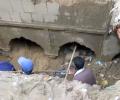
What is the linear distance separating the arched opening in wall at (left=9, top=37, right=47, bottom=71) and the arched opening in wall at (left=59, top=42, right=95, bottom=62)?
49cm

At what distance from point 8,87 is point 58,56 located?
4.72 m

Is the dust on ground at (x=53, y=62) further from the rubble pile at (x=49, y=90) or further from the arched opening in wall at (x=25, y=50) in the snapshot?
the rubble pile at (x=49, y=90)

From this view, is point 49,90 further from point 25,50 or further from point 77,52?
point 25,50

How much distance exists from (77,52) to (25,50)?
4.44 ft

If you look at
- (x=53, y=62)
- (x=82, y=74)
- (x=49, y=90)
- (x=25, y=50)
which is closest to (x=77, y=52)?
(x=53, y=62)

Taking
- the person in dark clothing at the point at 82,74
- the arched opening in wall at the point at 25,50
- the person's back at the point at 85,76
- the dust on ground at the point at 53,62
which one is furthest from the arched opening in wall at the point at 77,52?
the person's back at the point at 85,76

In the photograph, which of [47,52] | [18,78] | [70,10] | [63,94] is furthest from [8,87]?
[47,52]

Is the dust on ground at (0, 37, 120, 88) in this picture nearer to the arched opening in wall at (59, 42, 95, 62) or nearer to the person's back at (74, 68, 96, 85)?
the arched opening in wall at (59, 42, 95, 62)

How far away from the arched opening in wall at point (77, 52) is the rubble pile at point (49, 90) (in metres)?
4.40

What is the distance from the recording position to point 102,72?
8.56 meters

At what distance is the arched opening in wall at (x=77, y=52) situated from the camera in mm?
9023

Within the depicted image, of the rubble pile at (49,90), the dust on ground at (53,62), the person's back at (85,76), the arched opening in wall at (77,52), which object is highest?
the rubble pile at (49,90)

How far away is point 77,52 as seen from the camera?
918 centimetres

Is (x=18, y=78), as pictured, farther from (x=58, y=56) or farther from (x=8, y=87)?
(x=58, y=56)
